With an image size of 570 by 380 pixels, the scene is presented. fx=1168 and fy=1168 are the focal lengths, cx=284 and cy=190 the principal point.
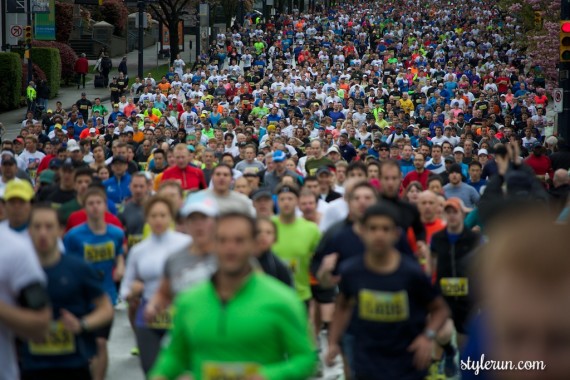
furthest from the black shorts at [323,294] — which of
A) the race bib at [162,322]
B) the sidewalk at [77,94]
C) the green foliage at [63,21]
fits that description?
the green foliage at [63,21]

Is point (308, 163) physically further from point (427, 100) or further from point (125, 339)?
point (427, 100)

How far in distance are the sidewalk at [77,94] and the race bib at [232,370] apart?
1212 inches

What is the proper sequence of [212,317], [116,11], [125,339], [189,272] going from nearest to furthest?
[212,317] → [189,272] → [125,339] → [116,11]

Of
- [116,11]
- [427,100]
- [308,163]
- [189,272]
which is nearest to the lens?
[189,272]

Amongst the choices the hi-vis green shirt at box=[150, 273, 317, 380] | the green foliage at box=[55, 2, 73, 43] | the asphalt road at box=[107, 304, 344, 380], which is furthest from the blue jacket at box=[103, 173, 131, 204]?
the green foliage at box=[55, 2, 73, 43]

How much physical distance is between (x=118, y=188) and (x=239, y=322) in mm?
9950

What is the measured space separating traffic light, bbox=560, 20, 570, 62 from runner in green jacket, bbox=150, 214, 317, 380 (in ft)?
53.6

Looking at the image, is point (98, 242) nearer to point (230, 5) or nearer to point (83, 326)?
point (83, 326)

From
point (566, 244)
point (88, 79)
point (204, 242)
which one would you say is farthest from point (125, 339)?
point (88, 79)

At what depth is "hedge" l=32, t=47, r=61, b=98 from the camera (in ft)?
149

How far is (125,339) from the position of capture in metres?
12.0

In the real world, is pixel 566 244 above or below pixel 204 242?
above

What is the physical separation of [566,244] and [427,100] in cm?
3318

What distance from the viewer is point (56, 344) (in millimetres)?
6555
